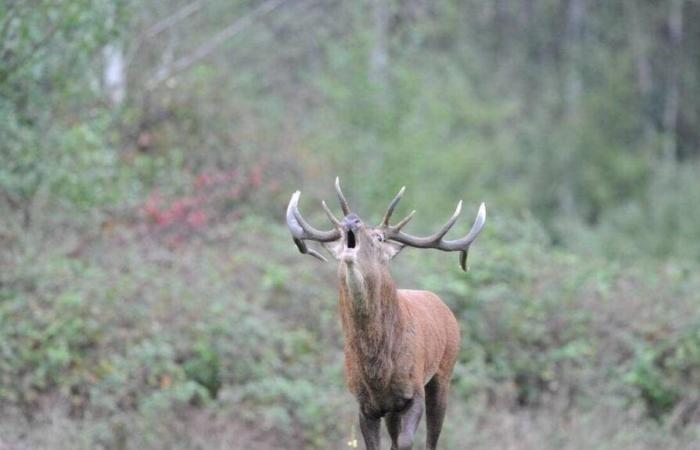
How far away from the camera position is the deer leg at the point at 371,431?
7.62 meters

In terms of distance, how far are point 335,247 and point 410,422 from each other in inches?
42.0

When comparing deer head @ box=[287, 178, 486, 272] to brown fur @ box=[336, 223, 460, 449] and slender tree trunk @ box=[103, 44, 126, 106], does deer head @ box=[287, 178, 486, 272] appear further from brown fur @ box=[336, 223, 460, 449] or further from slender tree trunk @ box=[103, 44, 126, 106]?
slender tree trunk @ box=[103, 44, 126, 106]

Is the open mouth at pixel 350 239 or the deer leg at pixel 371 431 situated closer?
the open mouth at pixel 350 239

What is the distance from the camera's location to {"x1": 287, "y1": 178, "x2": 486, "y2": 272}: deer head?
7074 mm

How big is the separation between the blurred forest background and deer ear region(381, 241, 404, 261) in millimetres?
6579

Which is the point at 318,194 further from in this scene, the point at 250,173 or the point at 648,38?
the point at 648,38

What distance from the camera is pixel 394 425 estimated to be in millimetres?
7777

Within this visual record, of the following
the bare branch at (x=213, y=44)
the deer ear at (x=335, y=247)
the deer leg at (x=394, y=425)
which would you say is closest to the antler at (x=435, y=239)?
the deer ear at (x=335, y=247)

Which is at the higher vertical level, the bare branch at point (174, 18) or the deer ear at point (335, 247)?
the deer ear at point (335, 247)

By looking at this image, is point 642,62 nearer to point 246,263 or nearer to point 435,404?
point 246,263

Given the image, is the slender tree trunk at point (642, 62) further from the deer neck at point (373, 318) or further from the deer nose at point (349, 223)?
the deer nose at point (349, 223)

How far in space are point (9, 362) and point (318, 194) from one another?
10.8 m

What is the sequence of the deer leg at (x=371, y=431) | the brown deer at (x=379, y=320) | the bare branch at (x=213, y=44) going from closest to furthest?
1. the brown deer at (x=379, y=320)
2. the deer leg at (x=371, y=431)
3. the bare branch at (x=213, y=44)

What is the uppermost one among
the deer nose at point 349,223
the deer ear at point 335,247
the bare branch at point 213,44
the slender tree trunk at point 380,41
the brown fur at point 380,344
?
the deer nose at point 349,223
